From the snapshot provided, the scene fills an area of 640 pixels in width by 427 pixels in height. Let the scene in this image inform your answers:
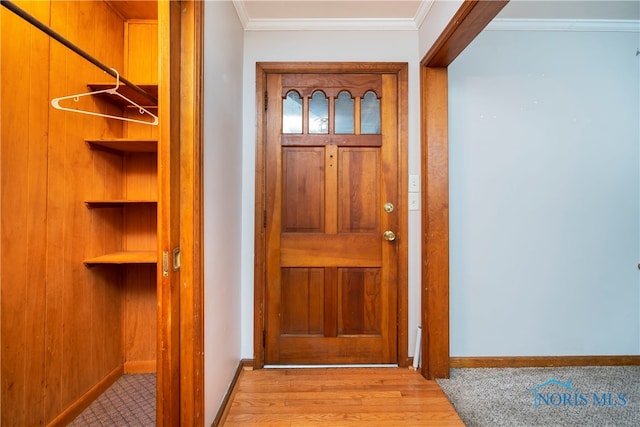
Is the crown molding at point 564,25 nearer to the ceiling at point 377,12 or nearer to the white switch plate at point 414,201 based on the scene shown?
the ceiling at point 377,12

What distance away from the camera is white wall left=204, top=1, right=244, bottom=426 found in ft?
4.46

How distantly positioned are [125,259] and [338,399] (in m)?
1.46

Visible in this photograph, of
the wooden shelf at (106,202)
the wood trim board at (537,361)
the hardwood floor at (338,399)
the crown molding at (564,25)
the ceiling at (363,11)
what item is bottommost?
the hardwood floor at (338,399)

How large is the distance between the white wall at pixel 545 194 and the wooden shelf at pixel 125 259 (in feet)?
6.24

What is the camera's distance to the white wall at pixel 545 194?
1.99 metres

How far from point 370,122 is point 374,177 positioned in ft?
1.24

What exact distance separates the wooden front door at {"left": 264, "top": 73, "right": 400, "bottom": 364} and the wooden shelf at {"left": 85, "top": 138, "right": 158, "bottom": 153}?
69 cm

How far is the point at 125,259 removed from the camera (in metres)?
1.73

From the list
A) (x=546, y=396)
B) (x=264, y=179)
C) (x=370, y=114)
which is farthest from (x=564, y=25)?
(x=546, y=396)

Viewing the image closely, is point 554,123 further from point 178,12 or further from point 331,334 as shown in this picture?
point 178,12

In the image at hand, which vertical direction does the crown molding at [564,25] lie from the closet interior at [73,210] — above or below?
above

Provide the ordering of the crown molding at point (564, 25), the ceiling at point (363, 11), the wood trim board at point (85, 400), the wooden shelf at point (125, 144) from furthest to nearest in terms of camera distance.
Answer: the crown molding at point (564, 25), the ceiling at point (363, 11), the wooden shelf at point (125, 144), the wood trim board at point (85, 400)

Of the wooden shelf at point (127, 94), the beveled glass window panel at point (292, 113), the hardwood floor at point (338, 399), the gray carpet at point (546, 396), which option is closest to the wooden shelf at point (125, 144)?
the wooden shelf at point (127, 94)

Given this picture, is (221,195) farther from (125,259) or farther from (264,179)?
(125,259)
